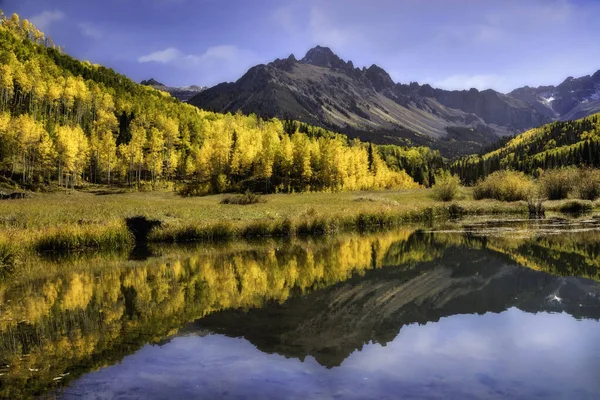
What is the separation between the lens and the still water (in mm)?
10461

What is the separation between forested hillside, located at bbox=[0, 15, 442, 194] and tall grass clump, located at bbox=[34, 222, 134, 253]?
58.4m

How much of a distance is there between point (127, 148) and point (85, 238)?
89593mm

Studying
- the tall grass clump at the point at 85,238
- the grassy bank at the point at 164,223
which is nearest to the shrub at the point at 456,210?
the grassy bank at the point at 164,223

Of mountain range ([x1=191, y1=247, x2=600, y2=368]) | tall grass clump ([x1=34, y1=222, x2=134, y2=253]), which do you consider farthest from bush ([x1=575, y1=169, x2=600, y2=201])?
tall grass clump ([x1=34, y1=222, x2=134, y2=253])

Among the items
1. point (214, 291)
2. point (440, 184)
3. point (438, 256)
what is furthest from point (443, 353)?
point (440, 184)

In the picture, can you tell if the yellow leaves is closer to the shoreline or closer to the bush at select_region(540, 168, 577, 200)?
the shoreline

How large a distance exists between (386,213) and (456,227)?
28.7ft

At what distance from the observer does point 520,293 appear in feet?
65.3

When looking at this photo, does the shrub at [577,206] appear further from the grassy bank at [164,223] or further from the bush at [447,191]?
the grassy bank at [164,223]

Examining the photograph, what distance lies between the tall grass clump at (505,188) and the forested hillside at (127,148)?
137 feet

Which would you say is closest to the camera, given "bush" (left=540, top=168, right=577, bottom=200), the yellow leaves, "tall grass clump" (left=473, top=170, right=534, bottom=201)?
"tall grass clump" (left=473, top=170, right=534, bottom=201)

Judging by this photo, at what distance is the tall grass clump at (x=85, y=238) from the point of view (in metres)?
35.8

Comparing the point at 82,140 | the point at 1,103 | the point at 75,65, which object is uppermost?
the point at 75,65

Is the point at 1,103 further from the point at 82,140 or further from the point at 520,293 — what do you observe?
the point at 520,293
